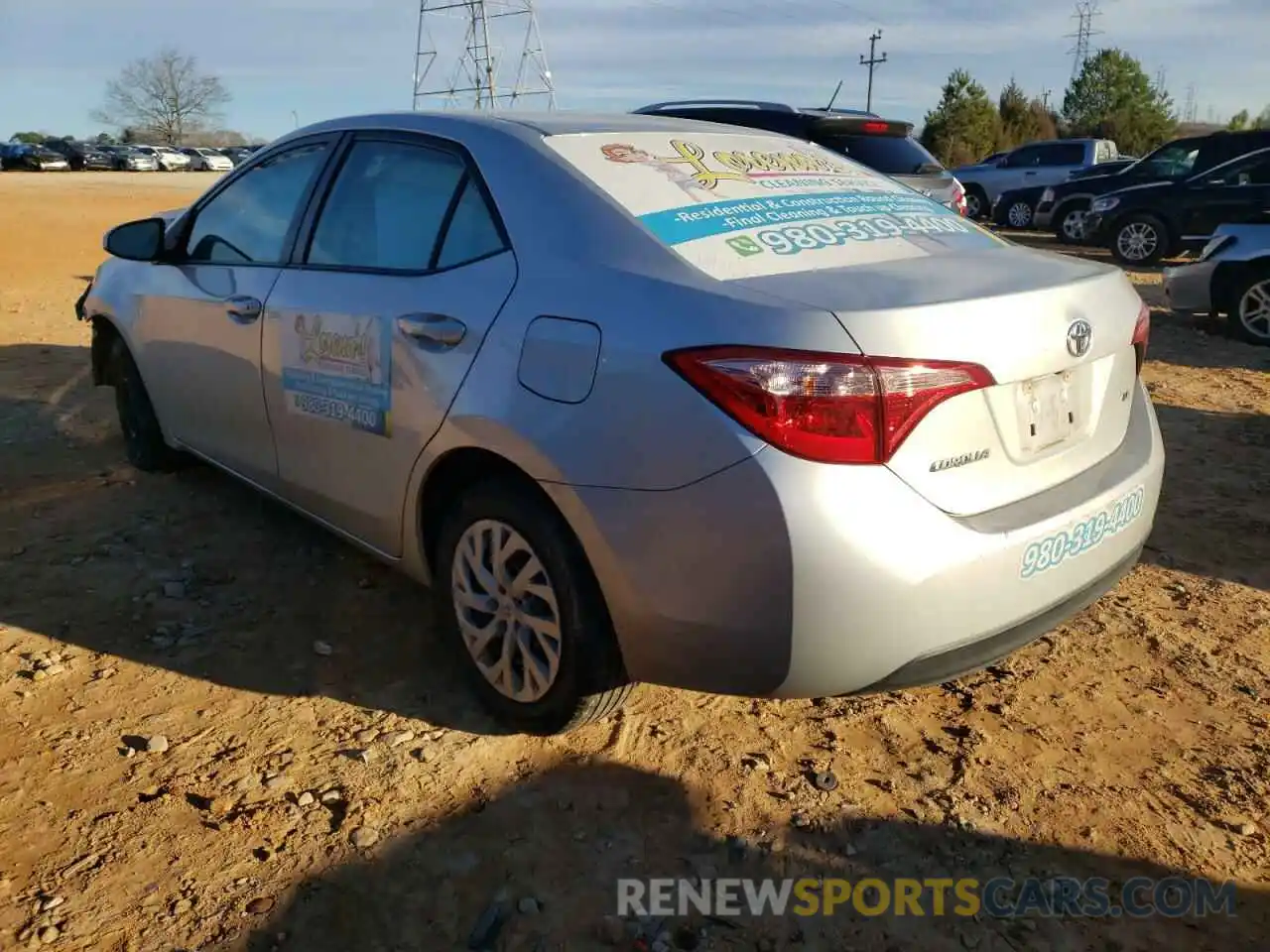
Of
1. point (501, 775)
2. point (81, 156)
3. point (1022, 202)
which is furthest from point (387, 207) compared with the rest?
point (81, 156)

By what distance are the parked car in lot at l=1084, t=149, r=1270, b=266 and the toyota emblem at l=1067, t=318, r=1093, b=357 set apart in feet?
36.9

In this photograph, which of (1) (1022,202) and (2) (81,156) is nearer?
(1) (1022,202)

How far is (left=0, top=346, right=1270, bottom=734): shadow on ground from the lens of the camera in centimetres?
313

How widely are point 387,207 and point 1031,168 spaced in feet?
61.8

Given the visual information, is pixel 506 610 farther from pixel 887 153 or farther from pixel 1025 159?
pixel 1025 159

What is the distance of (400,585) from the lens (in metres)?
3.68

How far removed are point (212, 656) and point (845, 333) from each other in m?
2.28

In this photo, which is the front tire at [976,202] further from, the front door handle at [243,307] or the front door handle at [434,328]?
the front door handle at [434,328]

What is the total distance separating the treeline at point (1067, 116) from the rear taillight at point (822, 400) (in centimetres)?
3891

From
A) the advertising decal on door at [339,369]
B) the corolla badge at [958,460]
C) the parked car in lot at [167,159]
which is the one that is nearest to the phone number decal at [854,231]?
the corolla badge at [958,460]

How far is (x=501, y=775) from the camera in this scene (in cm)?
260

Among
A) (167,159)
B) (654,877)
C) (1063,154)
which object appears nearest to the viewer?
(654,877)

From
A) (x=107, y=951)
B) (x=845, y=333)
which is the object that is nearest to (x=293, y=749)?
(x=107, y=951)

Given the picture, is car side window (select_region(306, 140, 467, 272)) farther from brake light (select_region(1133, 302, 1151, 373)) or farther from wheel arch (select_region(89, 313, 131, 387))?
wheel arch (select_region(89, 313, 131, 387))
